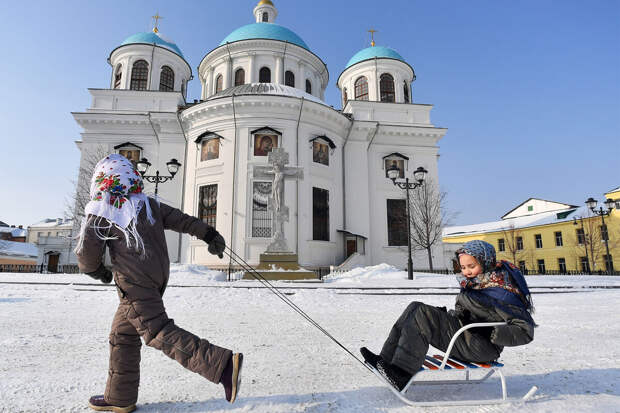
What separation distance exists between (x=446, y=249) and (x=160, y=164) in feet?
67.1

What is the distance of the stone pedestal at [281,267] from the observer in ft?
41.9

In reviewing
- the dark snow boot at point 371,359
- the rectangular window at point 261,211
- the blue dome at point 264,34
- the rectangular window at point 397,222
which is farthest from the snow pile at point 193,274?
the blue dome at point 264,34

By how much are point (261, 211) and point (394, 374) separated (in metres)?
17.0

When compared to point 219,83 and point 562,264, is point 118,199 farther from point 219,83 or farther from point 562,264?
point 562,264

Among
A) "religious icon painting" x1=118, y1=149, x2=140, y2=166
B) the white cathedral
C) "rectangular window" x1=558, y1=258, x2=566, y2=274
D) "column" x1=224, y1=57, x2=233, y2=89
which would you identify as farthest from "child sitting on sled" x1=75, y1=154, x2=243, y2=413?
"rectangular window" x1=558, y1=258, x2=566, y2=274

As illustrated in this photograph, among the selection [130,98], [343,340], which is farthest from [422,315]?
[130,98]

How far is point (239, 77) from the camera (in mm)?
25016

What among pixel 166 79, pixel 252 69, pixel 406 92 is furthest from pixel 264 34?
pixel 406 92

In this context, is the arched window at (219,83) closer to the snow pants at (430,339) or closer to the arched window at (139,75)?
the arched window at (139,75)

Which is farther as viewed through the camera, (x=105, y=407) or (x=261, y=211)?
(x=261, y=211)

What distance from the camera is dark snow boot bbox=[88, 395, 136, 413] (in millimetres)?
1936

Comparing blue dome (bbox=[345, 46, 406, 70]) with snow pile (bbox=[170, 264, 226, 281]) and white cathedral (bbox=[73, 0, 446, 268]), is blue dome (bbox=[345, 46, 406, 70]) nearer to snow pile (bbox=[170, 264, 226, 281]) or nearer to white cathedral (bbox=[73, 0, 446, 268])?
white cathedral (bbox=[73, 0, 446, 268])

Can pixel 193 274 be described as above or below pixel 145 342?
above

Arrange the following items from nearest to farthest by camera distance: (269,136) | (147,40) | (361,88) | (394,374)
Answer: (394,374) → (269,136) → (147,40) → (361,88)
